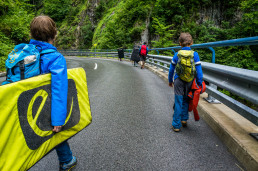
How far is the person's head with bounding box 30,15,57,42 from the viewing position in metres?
1.59

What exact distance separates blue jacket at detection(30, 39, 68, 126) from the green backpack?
1.82 meters

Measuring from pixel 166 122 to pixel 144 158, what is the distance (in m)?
1.25

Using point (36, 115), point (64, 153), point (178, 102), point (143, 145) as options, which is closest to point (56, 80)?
point (36, 115)

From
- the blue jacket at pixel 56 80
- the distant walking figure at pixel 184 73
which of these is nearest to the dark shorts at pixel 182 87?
the distant walking figure at pixel 184 73

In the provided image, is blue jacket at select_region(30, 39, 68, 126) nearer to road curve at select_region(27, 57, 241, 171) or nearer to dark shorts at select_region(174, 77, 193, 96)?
road curve at select_region(27, 57, 241, 171)

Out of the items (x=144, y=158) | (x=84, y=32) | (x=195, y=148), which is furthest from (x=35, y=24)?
(x=84, y=32)

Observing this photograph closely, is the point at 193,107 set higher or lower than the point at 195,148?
higher

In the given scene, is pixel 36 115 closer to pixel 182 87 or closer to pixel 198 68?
pixel 182 87

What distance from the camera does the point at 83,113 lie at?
1.93 m

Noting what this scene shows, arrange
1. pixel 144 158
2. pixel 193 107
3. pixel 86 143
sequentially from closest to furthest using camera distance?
pixel 144 158
pixel 86 143
pixel 193 107

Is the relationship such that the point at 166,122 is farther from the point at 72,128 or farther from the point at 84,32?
the point at 84,32

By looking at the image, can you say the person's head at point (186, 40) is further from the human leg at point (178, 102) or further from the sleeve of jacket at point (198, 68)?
the human leg at point (178, 102)

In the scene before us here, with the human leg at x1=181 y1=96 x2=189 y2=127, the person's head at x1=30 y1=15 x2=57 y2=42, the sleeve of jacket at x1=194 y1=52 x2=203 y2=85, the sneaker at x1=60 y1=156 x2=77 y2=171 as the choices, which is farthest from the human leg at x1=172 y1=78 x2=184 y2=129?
the person's head at x1=30 y1=15 x2=57 y2=42

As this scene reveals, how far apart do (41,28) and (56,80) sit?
52cm
